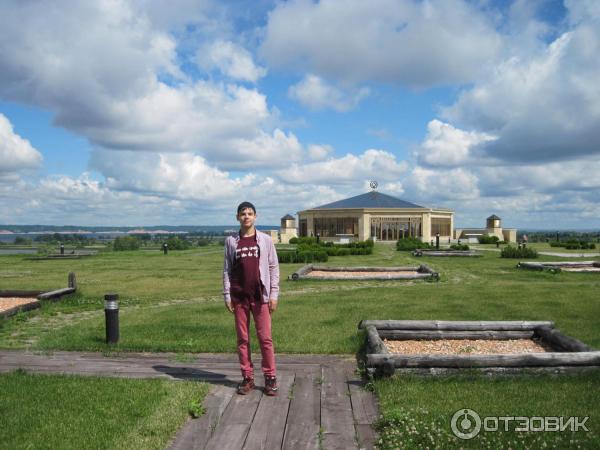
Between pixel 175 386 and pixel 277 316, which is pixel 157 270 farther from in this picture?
pixel 175 386

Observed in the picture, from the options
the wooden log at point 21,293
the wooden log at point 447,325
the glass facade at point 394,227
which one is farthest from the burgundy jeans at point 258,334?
the glass facade at point 394,227

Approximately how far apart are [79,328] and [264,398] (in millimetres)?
5873

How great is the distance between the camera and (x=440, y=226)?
53.5 metres

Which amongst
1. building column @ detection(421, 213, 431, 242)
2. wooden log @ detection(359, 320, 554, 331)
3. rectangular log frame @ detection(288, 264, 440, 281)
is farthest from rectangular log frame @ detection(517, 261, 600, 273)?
building column @ detection(421, 213, 431, 242)

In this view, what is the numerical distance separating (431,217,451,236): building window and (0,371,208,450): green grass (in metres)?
48.2

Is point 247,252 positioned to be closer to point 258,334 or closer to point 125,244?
point 258,334

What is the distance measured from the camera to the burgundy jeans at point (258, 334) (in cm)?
607

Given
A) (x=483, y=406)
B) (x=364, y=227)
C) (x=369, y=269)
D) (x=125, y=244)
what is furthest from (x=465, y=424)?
(x=125, y=244)

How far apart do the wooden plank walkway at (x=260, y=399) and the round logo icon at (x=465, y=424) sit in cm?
81

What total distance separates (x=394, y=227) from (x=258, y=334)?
45.8 metres

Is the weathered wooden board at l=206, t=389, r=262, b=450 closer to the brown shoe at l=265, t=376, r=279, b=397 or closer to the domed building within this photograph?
the brown shoe at l=265, t=376, r=279, b=397

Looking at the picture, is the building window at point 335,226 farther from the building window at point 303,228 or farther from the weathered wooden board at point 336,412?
the weathered wooden board at point 336,412

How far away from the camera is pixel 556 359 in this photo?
21.6ft

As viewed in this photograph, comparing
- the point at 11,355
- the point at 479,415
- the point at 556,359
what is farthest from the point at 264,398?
the point at 11,355
